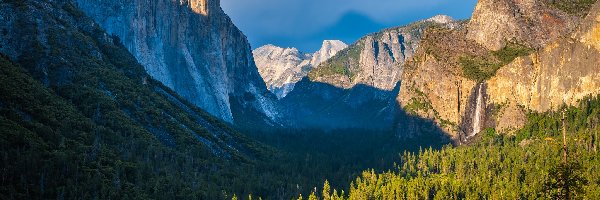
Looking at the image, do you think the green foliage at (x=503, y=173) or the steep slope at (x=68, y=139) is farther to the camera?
the green foliage at (x=503, y=173)

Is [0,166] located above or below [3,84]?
below

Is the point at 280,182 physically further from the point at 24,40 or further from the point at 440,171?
the point at 24,40

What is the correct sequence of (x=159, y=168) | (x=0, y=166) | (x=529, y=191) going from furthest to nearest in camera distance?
(x=159, y=168)
(x=529, y=191)
(x=0, y=166)

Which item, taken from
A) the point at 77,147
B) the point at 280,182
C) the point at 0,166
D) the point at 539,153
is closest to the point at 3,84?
the point at 77,147

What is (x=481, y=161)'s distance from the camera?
18462cm

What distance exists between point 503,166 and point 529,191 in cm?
3236

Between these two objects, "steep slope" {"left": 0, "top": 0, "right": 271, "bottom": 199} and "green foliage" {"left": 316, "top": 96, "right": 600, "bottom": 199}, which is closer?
"steep slope" {"left": 0, "top": 0, "right": 271, "bottom": 199}

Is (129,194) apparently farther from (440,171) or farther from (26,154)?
(440,171)

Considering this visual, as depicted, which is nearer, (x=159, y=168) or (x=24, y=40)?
(x=159, y=168)

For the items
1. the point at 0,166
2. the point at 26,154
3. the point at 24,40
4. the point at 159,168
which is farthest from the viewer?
the point at 24,40

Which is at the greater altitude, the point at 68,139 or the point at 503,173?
the point at 503,173

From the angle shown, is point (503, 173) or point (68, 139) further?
point (503, 173)

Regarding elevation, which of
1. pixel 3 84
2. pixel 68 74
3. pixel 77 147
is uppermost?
pixel 68 74

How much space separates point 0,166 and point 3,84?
128 ft
